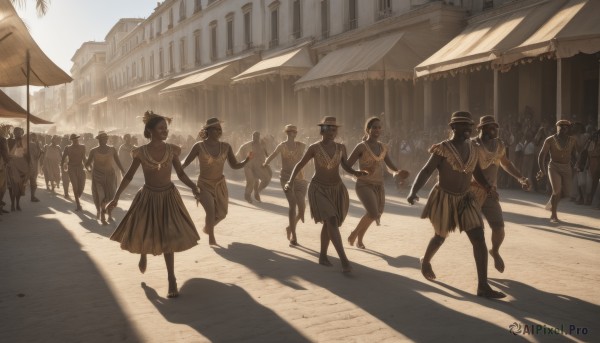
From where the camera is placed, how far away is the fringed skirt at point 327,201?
6.72m

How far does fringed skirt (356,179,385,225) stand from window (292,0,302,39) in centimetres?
2128

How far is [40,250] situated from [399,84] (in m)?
16.7

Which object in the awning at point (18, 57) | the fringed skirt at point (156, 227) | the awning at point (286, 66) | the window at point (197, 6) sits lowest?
the fringed skirt at point (156, 227)

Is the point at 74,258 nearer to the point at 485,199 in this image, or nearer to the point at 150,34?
the point at 485,199

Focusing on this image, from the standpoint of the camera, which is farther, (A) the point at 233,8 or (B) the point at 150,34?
(B) the point at 150,34

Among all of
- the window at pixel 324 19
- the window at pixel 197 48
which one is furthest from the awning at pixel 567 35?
the window at pixel 197 48

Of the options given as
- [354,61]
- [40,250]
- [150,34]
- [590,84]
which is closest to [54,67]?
[40,250]

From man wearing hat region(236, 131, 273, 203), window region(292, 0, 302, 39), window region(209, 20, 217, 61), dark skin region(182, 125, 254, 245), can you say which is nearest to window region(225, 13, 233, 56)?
window region(209, 20, 217, 61)

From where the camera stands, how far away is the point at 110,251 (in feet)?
26.1

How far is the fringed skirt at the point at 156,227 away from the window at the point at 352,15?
18.9m

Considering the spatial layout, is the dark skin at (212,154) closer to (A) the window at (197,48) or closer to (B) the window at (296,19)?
(B) the window at (296,19)

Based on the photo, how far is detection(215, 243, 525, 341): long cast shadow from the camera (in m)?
4.52

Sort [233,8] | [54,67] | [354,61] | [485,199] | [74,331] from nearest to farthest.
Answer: [74,331]
[485,199]
[54,67]
[354,61]
[233,8]

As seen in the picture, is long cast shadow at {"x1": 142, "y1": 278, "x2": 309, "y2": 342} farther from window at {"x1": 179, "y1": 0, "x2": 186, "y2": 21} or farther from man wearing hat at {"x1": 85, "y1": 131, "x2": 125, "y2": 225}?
window at {"x1": 179, "y1": 0, "x2": 186, "y2": 21}
